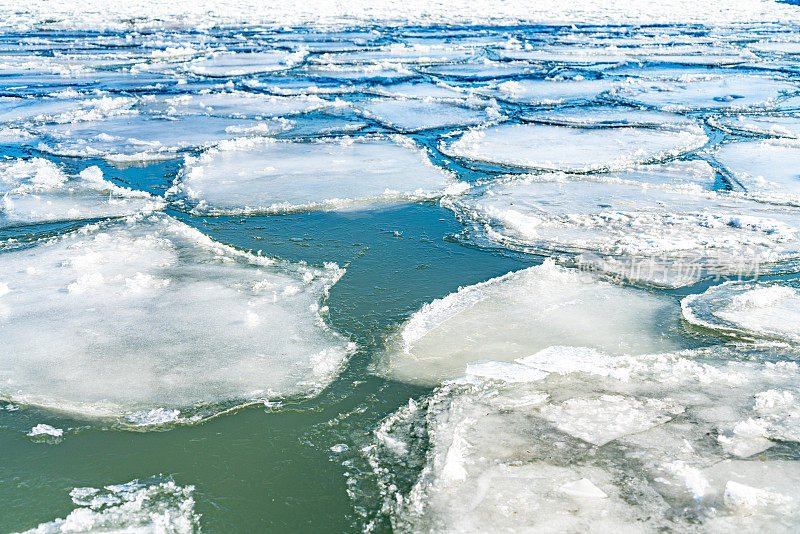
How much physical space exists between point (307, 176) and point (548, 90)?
448cm

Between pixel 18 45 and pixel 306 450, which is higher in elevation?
pixel 18 45

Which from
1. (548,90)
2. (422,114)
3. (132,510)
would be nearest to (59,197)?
(132,510)

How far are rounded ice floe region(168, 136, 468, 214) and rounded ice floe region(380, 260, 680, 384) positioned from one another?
1.49 m

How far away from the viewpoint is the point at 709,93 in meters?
8.07

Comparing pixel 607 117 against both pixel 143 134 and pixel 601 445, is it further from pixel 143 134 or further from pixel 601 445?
pixel 601 445

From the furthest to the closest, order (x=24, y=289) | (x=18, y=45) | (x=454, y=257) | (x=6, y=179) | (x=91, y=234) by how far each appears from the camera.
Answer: (x=18, y=45) → (x=6, y=179) → (x=91, y=234) → (x=454, y=257) → (x=24, y=289)

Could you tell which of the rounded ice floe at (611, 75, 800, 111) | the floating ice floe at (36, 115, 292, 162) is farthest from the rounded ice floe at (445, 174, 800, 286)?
the rounded ice floe at (611, 75, 800, 111)

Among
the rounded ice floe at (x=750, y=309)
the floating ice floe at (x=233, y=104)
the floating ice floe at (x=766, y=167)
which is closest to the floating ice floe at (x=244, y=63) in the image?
the floating ice floe at (x=233, y=104)

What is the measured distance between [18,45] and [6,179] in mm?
9592

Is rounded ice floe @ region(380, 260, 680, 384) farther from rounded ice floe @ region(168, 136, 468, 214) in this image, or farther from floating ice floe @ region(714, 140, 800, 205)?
floating ice floe @ region(714, 140, 800, 205)

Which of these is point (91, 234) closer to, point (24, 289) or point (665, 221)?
point (24, 289)

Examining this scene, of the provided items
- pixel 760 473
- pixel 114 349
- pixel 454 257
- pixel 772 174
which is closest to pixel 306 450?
pixel 114 349

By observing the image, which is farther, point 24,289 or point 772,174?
point 772,174

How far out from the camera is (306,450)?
2.22 meters
